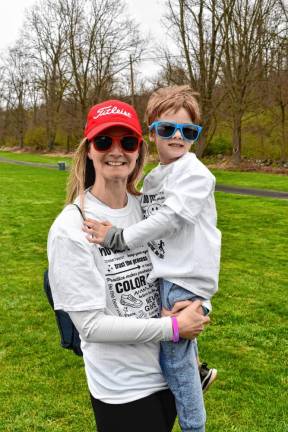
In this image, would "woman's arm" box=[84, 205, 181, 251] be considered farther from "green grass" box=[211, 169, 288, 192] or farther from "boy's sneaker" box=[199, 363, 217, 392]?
"green grass" box=[211, 169, 288, 192]

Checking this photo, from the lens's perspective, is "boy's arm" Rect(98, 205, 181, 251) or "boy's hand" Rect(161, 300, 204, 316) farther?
"boy's hand" Rect(161, 300, 204, 316)

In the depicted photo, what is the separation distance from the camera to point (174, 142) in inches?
96.0

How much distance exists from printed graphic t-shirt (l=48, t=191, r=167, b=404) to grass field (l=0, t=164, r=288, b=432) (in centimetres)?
235

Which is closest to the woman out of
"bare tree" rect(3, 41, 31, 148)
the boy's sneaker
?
the boy's sneaker

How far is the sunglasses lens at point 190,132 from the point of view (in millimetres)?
2449

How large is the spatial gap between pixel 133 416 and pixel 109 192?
94 cm

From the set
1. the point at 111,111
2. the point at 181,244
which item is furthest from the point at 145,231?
the point at 111,111

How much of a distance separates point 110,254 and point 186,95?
1.03 metres

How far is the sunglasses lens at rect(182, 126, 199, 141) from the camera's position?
96.4 inches

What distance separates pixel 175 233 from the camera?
2105 mm

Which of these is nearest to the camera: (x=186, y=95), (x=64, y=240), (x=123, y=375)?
(x=64, y=240)

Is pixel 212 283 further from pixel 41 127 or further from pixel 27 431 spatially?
pixel 41 127

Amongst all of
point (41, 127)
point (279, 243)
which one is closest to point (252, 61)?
point (279, 243)

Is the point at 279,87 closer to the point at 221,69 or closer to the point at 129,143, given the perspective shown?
the point at 221,69
